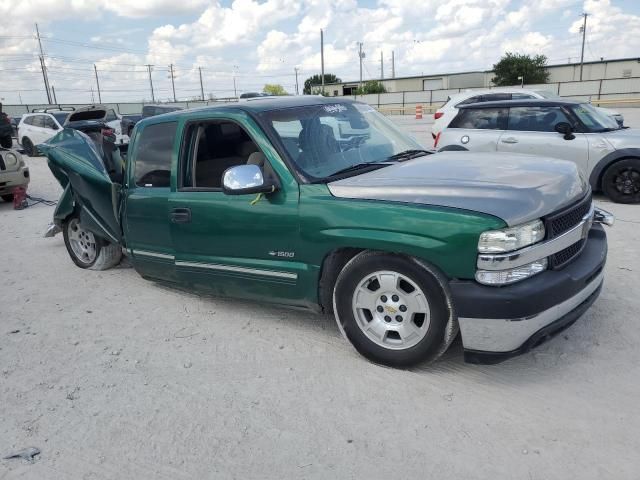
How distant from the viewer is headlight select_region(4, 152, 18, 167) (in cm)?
1017

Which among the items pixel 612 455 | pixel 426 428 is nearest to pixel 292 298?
pixel 426 428

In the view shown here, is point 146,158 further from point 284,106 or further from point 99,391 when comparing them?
point 99,391

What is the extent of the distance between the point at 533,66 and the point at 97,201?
6730 centimetres

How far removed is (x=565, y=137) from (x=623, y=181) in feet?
3.52

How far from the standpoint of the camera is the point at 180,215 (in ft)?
14.0

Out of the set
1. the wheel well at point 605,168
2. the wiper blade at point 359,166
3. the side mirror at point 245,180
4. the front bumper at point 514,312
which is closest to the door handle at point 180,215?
the side mirror at point 245,180

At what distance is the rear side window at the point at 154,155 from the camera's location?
4.43 metres

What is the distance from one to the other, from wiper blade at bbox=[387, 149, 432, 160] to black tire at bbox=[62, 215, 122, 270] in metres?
3.41

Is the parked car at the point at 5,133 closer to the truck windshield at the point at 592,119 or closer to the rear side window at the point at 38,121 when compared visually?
the rear side window at the point at 38,121

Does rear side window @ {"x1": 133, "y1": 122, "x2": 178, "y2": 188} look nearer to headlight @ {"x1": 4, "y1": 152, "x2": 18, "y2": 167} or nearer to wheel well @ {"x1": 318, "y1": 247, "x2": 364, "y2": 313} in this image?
wheel well @ {"x1": 318, "y1": 247, "x2": 364, "y2": 313}

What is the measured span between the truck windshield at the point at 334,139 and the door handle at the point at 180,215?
1.00 meters

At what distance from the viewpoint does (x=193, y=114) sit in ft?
14.0

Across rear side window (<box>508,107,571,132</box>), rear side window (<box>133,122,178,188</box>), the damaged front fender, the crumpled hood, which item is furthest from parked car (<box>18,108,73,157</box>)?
the crumpled hood

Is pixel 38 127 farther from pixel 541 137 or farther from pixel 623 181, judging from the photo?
pixel 623 181
